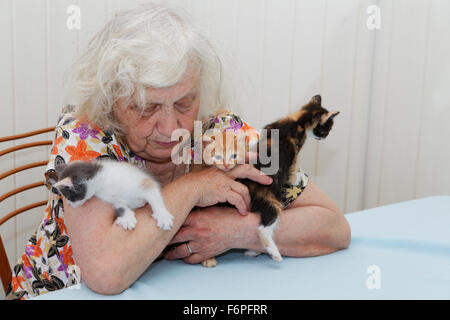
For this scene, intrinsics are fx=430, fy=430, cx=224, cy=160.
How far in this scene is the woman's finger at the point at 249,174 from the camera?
1.11 meters

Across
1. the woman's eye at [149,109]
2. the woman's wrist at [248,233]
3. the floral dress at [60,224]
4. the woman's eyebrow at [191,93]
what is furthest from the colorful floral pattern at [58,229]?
the woman's wrist at [248,233]

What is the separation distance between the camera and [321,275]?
1.03m

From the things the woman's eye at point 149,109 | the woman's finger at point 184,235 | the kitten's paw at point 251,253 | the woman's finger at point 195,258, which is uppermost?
the woman's eye at point 149,109

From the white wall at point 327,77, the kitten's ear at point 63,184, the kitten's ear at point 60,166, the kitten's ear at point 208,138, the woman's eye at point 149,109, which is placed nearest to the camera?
the kitten's ear at point 63,184

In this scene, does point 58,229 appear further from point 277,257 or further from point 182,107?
point 277,257

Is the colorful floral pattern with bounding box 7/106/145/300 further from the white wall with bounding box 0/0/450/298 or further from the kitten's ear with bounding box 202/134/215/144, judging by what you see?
the white wall with bounding box 0/0/450/298

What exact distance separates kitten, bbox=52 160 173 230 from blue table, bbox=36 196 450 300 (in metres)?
0.14

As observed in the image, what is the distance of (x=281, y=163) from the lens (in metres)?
1.14

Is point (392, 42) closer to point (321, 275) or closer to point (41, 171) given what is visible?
point (321, 275)

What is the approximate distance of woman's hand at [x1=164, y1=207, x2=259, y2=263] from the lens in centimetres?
107

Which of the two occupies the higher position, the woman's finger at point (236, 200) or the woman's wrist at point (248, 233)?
the woman's finger at point (236, 200)

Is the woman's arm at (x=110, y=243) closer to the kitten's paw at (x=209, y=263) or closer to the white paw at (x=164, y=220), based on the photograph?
the white paw at (x=164, y=220)

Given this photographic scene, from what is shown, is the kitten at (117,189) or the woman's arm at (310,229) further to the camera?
the woman's arm at (310,229)


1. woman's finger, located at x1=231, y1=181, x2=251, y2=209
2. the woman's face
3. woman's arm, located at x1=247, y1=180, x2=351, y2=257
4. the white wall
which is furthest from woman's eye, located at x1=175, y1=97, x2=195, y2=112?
the white wall
